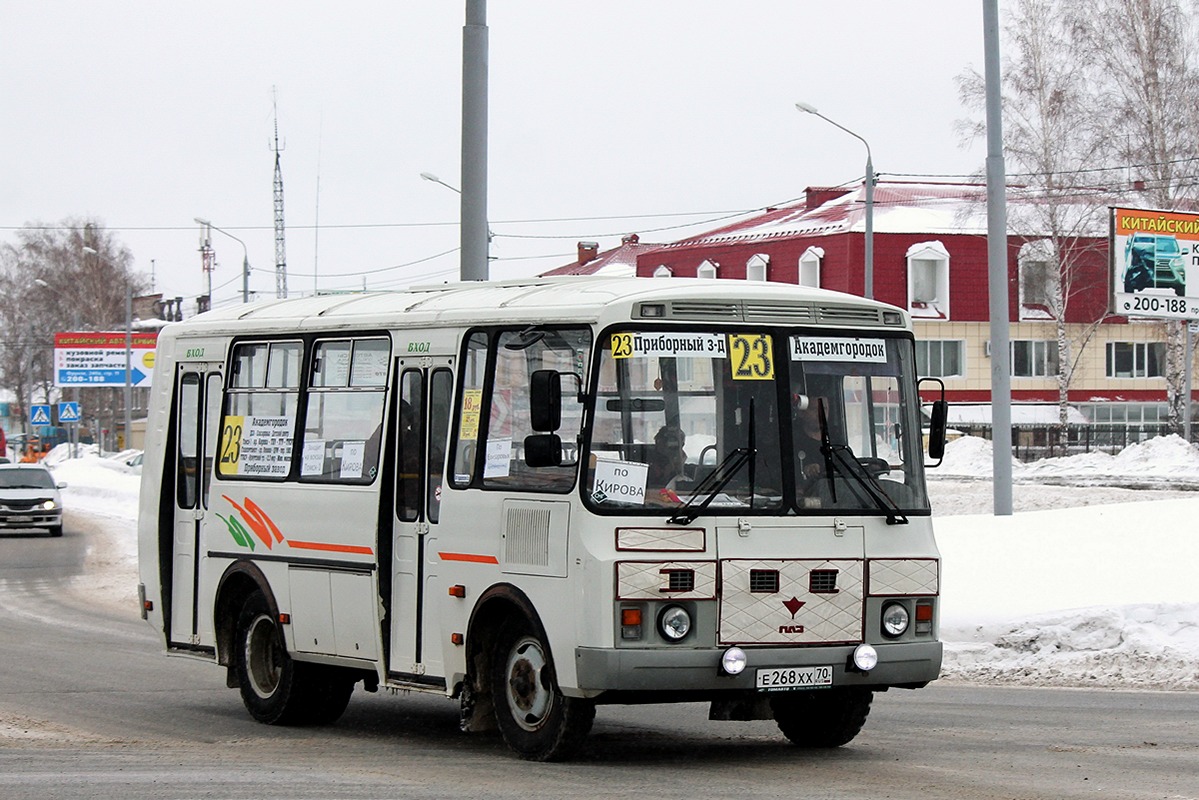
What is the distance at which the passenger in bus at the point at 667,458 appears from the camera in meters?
9.77

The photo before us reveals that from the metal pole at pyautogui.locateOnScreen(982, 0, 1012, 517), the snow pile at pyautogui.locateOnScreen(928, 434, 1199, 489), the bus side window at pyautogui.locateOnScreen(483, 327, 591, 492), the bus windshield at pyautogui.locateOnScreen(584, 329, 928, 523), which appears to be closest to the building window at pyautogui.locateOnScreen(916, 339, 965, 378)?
the snow pile at pyautogui.locateOnScreen(928, 434, 1199, 489)

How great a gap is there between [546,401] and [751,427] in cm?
119

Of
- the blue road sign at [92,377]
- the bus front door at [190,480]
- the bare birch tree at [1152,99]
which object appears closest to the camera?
the bus front door at [190,480]

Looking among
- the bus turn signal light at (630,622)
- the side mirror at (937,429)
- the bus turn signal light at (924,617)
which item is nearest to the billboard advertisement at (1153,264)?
the side mirror at (937,429)

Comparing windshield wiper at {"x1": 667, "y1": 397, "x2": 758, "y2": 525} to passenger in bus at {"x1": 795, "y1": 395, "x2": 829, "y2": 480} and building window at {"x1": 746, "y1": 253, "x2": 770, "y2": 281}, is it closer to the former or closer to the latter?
passenger in bus at {"x1": 795, "y1": 395, "x2": 829, "y2": 480}

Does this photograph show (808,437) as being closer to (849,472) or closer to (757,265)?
(849,472)

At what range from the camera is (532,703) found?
33.4ft

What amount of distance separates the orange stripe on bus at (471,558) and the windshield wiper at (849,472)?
73.7 inches

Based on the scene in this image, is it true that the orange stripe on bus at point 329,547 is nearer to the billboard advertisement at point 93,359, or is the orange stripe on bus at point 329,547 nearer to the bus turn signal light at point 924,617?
the bus turn signal light at point 924,617

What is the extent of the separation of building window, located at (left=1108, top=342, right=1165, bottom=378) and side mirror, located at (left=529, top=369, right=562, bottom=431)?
6181 cm

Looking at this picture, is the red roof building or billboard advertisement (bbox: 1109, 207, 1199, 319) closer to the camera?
billboard advertisement (bbox: 1109, 207, 1199, 319)

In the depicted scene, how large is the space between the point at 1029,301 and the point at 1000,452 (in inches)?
1795

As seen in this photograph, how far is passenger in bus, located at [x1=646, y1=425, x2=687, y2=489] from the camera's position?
9.77 m

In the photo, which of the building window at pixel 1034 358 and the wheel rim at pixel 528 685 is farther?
the building window at pixel 1034 358
